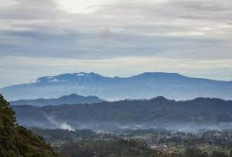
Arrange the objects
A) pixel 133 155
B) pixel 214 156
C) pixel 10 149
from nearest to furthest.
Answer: pixel 10 149 → pixel 214 156 → pixel 133 155

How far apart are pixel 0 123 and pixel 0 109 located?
691 centimetres

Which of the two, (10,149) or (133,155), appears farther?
(133,155)

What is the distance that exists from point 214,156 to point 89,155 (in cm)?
4731

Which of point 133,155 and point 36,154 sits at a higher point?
point 36,154

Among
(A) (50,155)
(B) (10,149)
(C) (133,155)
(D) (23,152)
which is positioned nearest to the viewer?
(B) (10,149)

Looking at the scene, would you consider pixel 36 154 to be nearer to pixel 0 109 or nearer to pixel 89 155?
pixel 0 109

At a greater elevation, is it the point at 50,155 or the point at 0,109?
the point at 0,109

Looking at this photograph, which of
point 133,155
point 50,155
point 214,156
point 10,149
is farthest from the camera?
point 133,155

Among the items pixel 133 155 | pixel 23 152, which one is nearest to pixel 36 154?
pixel 23 152

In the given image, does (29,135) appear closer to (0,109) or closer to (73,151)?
(0,109)

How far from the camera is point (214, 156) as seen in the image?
167000 mm


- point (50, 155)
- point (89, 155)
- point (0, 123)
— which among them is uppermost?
point (0, 123)

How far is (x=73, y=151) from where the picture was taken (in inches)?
7766

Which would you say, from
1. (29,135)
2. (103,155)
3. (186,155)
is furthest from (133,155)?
(29,135)
